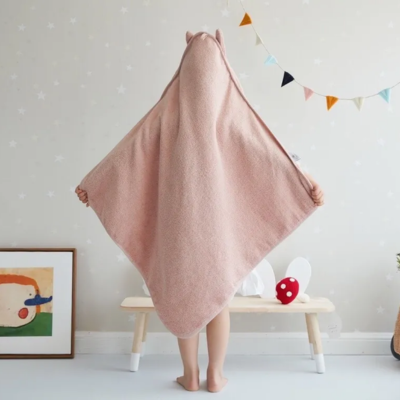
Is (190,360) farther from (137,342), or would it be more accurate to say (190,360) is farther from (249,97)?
(249,97)

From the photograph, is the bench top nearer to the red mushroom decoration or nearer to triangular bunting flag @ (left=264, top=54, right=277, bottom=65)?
the red mushroom decoration

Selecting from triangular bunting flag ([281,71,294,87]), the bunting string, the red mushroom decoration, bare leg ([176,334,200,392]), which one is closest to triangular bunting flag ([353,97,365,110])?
the bunting string

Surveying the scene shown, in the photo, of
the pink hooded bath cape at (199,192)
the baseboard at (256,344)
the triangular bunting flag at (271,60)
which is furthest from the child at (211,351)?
the triangular bunting flag at (271,60)

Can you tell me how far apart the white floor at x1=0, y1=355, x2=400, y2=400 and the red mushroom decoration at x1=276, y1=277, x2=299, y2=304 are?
31 cm

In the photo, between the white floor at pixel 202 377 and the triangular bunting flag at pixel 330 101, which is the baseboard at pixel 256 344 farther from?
the triangular bunting flag at pixel 330 101

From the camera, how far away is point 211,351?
86.9 inches

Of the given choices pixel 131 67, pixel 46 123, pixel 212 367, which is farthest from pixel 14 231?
pixel 212 367

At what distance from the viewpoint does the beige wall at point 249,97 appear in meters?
2.81

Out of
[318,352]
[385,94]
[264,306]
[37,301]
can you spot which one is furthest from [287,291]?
[37,301]

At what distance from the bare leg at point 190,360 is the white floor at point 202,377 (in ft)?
0.15

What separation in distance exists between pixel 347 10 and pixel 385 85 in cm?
41

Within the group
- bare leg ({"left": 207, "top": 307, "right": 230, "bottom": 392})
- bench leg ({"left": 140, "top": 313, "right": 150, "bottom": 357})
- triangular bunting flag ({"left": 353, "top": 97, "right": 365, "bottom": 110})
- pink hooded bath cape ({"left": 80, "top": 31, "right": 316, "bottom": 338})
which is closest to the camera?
pink hooded bath cape ({"left": 80, "top": 31, "right": 316, "bottom": 338})

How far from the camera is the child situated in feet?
7.15

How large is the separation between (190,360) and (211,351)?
3.4 inches
